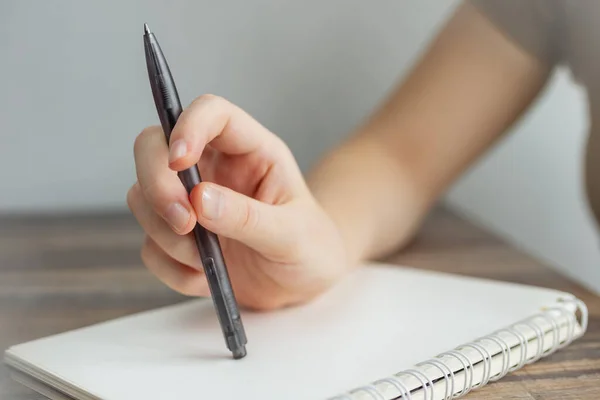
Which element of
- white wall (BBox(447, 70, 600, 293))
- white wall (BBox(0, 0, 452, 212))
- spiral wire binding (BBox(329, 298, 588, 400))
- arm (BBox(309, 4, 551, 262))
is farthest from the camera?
white wall (BBox(447, 70, 600, 293))

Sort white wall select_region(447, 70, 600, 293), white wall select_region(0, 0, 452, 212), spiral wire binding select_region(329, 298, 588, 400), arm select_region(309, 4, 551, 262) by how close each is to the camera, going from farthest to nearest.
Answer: white wall select_region(447, 70, 600, 293)
arm select_region(309, 4, 551, 262)
white wall select_region(0, 0, 452, 212)
spiral wire binding select_region(329, 298, 588, 400)

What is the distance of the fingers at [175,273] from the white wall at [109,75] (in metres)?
0.05

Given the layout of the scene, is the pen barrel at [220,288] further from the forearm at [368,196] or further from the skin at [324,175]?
the forearm at [368,196]

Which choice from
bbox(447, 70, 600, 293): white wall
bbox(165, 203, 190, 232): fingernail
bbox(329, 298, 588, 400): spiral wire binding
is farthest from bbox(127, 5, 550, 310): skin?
bbox(447, 70, 600, 293): white wall

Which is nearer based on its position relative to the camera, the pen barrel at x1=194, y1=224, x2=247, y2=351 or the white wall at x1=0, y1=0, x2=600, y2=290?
the pen barrel at x1=194, y1=224, x2=247, y2=351

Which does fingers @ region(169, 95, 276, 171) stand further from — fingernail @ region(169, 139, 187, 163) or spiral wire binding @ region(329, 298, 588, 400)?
spiral wire binding @ region(329, 298, 588, 400)

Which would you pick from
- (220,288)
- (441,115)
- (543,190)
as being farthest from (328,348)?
(543,190)

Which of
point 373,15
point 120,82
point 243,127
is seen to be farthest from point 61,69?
point 373,15

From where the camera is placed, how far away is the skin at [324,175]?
393 millimetres

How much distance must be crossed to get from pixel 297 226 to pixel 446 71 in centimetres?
33

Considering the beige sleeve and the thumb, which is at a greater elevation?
the beige sleeve

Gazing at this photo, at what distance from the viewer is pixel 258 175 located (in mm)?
452

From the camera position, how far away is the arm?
687 mm

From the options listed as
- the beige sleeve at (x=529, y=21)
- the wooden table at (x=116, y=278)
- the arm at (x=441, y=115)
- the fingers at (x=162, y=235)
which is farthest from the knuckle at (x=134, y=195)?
the beige sleeve at (x=529, y=21)
